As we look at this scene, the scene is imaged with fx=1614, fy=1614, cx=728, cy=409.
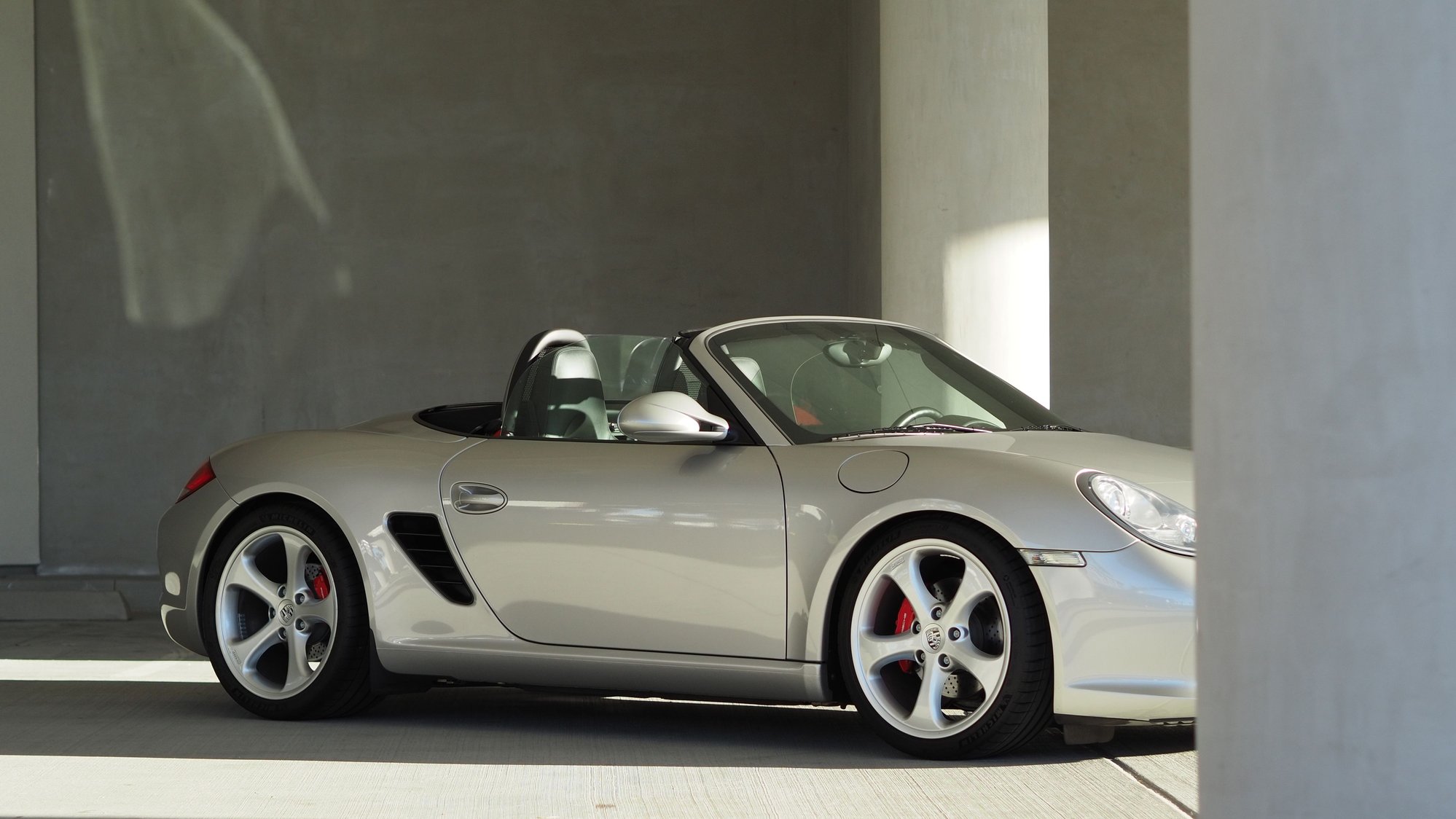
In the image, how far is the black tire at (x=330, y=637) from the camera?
4.92 m

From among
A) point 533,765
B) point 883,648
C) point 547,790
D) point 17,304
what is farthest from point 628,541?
point 17,304

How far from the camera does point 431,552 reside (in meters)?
4.84

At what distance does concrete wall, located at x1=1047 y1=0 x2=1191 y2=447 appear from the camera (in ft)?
39.2

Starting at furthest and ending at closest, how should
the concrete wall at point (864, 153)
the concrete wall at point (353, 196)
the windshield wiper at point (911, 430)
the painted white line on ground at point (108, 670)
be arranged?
the concrete wall at point (353, 196), the concrete wall at point (864, 153), the painted white line on ground at point (108, 670), the windshield wiper at point (911, 430)

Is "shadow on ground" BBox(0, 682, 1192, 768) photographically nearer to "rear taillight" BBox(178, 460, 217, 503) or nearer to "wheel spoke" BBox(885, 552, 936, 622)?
"wheel spoke" BBox(885, 552, 936, 622)

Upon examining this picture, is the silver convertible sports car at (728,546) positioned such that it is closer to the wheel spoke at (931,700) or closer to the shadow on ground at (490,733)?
the wheel spoke at (931,700)

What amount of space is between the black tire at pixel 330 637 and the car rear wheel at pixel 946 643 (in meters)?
1.61

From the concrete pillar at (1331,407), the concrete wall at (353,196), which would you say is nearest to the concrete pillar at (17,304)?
the concrete wall at (353,196)

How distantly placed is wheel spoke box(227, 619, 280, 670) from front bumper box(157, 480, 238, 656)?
192 mm

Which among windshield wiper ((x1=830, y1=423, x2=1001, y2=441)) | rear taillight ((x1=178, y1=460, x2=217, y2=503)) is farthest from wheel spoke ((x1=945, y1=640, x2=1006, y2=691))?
rear taillight ((x1=178, y1=460, x2=217, y2=503))

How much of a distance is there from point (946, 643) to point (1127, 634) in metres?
0.45

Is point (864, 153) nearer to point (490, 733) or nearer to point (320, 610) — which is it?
A: point (320, 610)

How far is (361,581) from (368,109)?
7224 mm

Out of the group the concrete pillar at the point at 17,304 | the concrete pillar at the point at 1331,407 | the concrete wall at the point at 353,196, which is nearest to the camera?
the concrete pillar at the point at 1331,407
